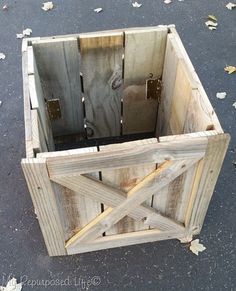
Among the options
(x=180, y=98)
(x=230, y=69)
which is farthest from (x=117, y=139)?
(x=230, y=69)

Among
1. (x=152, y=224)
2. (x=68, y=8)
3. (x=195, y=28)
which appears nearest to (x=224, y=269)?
(x=152, y=224)

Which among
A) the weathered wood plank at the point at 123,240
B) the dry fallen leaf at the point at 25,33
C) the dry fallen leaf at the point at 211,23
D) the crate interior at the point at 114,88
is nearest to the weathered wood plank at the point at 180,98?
the crate interior at the point at 114,88

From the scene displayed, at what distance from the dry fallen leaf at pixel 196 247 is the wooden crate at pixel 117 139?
0.17ft

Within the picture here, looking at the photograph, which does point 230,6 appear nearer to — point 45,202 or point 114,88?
point 114,88

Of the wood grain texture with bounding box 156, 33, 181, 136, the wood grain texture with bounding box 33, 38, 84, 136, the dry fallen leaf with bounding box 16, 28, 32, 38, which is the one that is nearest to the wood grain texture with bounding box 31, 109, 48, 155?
the wood grain texture with bounding box 33, 38, 84, 136

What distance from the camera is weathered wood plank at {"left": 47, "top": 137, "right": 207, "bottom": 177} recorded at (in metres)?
1.74

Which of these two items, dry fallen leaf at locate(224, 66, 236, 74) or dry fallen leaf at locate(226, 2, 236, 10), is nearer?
dry fallen leaf at locate(224, 66, 236, 74)

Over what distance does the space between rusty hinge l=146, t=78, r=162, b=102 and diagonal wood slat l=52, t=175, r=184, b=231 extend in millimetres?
970

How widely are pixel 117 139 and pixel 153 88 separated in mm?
553

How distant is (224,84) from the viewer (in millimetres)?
3625

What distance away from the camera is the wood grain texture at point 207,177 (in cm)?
184

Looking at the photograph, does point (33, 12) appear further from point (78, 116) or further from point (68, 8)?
point (78, 116)

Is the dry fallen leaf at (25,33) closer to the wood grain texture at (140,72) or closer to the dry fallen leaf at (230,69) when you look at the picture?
the wood grain texture at (140,72)

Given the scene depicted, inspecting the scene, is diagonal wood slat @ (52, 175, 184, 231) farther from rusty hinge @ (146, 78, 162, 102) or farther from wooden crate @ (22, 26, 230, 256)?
rusty hinge @ (146, 78, 162, 102)
